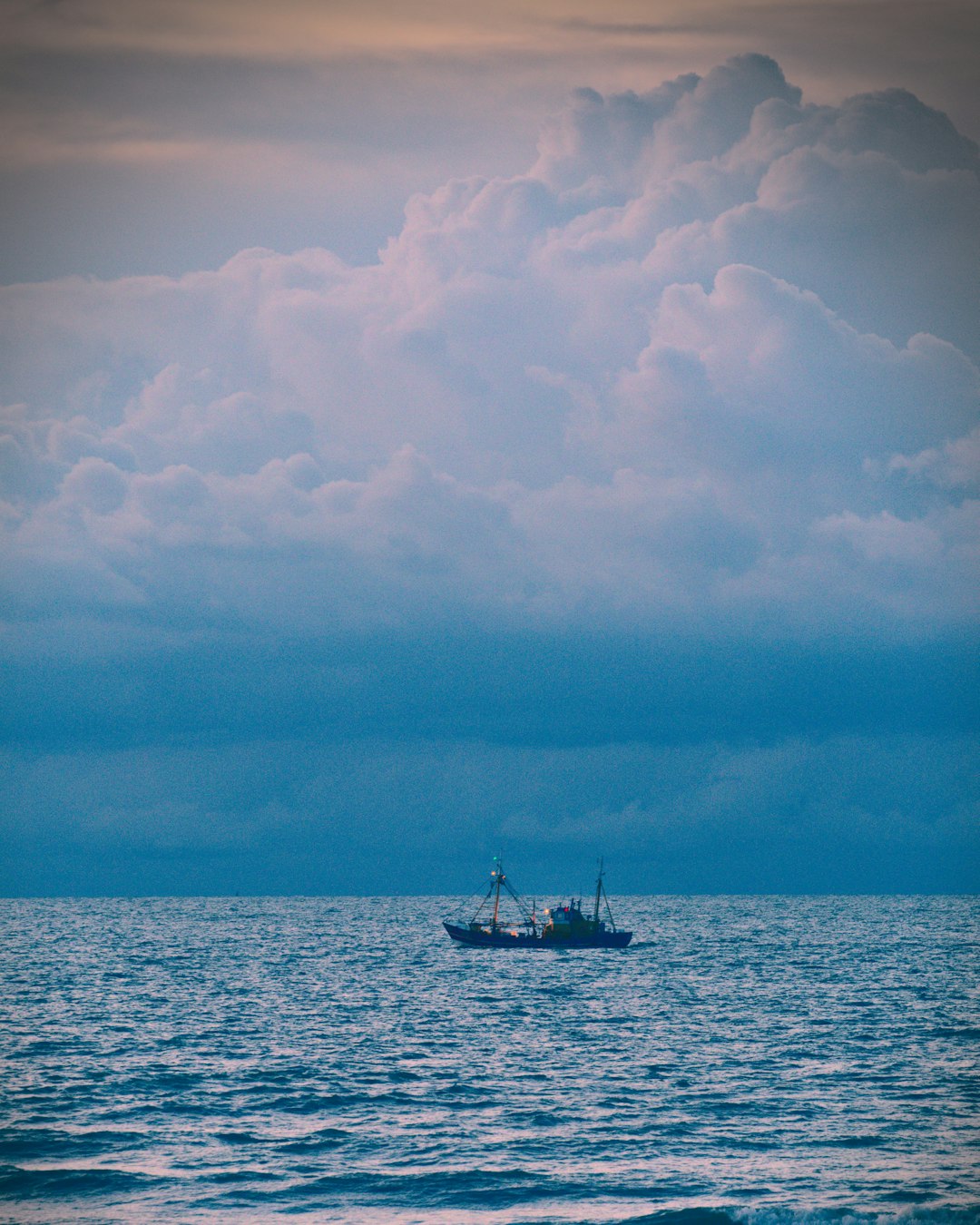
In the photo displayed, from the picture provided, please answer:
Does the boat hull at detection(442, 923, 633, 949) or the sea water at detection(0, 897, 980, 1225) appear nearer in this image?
the sea water at detection(0, 897, 980, 1225)

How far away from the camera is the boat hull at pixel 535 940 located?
520 feet

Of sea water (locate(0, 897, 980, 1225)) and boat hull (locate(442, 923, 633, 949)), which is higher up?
boat hull (locate(442, 923, 633, 949))

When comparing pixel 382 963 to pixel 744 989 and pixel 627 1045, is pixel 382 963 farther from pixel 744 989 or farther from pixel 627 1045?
pixel 627 1045

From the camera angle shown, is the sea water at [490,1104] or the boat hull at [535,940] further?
the boat hull at [535,940]

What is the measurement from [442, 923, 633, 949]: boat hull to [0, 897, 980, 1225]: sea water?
33430 millimetres

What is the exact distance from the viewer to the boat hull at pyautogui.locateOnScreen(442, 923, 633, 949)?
158375 millimetres

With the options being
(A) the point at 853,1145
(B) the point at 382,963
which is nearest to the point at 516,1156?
(A) the point at 853,1145

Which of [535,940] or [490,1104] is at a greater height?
[535,940]

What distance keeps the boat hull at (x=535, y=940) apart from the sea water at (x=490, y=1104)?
33430mm

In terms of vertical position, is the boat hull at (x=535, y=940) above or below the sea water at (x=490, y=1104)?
above

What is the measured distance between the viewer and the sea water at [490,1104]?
49.8 m

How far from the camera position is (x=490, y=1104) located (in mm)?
65438

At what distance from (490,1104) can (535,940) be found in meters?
98.7

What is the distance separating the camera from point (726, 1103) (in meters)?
66.2
